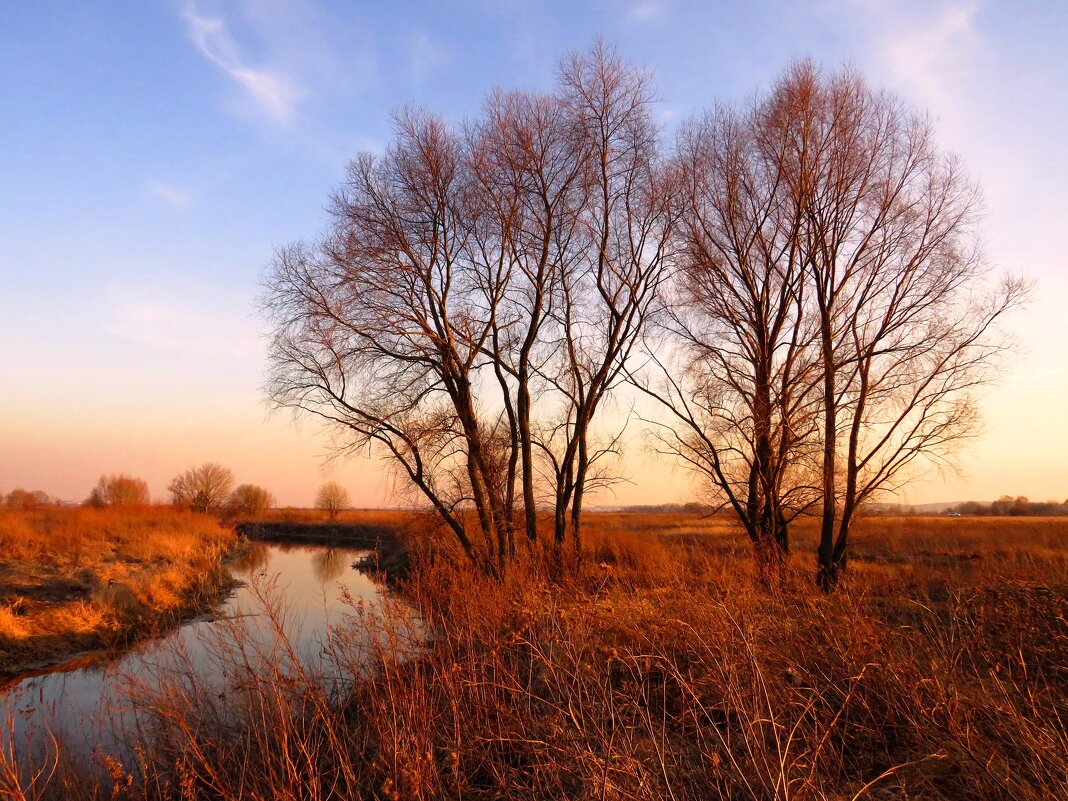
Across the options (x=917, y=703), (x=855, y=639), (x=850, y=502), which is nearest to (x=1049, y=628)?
(x=855, y=639)

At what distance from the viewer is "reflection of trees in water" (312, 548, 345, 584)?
869 inches

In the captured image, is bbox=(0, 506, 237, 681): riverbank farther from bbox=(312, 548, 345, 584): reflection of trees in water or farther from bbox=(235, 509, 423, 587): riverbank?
bbox=(235, 509, 423, 587): riverbank

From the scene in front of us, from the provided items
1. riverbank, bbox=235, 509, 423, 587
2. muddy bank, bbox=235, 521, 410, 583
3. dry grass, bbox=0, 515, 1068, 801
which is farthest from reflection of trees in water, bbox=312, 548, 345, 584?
dry grass, bbox=0, 515, 1068, 801

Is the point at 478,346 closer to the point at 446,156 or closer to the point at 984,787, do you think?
the point at 446,156

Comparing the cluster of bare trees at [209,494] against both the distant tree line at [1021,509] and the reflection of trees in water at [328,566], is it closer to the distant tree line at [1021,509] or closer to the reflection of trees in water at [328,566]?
the reflection of trees in water at [328,566]

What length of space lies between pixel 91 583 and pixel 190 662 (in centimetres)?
1368

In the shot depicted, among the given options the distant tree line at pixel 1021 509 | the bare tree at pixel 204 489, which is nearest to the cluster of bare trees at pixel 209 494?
the bare tree at pixel 204 489

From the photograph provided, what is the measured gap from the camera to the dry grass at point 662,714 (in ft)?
11.5

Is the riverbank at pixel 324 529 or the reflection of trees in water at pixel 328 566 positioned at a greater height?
the riverbank at pixel 324 529

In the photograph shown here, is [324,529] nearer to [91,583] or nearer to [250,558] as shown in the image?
[250,558]

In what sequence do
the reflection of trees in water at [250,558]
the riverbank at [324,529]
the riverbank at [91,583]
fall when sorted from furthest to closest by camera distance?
the riverbank at [324,529]
the reflection of trees in water at [250,558]
the riverbank at [91,583]

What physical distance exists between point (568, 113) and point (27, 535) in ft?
67.6

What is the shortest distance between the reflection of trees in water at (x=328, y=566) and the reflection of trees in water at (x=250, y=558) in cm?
214

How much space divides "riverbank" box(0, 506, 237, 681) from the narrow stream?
Result: 76 cm
